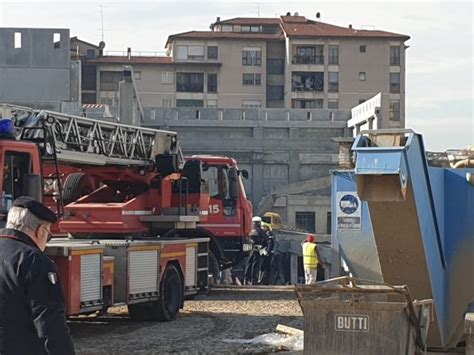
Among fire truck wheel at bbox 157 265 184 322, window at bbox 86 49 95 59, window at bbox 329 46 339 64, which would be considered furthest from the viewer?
window at bbox 86 49 95 59

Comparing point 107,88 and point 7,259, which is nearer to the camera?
point 7,259

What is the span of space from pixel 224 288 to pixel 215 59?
72.1 metres

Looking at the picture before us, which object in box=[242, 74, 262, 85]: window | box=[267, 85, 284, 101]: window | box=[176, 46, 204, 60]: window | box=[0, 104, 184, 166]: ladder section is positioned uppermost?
box=[176, 46, 204, 60]: window

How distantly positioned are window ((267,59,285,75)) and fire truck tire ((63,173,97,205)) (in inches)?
2997

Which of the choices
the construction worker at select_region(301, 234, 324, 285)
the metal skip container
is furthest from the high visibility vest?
the metal skip container

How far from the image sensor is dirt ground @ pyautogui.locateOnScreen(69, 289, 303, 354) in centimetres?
1282

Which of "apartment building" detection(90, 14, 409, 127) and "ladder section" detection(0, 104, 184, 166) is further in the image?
"apartment building" detection(90, 14, 409, 127)

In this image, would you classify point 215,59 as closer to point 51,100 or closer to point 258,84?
point 258,84

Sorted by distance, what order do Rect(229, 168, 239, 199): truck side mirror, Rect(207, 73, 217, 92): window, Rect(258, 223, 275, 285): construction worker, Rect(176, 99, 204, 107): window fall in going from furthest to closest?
Rect(207, 73, 217, 92): window
Rect(176, 99, 204, 107): window
Rect(258, 223, 275, 285): construction worker
Rect(229, 168, 239, 199): truck side mirror

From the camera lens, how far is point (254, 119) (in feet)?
160

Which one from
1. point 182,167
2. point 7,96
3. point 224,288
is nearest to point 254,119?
point 7,96

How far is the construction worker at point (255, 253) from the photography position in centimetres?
2602

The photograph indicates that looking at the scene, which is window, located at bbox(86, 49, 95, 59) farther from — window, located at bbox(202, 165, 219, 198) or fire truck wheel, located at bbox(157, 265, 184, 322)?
fire truck wheel, located at bbox(157, 265, 184, 322)

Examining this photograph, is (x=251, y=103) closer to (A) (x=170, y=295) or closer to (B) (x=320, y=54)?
(B) (x=320, y=54)
